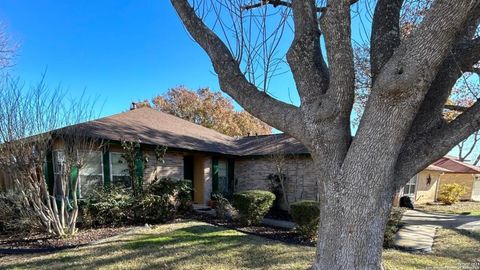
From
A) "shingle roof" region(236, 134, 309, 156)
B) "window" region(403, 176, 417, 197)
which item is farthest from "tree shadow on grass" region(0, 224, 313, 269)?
"window" region(403, 176, 417, 197)

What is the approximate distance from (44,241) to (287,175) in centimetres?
907

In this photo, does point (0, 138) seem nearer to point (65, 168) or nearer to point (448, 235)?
point (65, 168)

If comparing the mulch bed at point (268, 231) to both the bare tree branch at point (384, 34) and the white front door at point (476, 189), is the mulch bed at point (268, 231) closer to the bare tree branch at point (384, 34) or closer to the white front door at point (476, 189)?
the bare tree branch at point (384, 34)

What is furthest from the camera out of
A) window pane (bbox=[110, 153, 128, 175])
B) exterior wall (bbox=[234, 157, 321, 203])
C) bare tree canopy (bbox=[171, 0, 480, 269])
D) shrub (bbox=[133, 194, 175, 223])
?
exterior wall (bbox=[234, 157, 321, 203])

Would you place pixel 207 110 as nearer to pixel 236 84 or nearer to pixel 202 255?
pixel 202 255

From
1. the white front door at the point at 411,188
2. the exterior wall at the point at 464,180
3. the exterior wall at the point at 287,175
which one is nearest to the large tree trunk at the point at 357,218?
the exterior wall at the point at 287,175

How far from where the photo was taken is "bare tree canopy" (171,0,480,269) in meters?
2.09

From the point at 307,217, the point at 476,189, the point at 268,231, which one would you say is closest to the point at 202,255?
the point at 268,231

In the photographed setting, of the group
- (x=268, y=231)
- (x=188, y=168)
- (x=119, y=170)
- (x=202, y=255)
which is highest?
(x=119, y=170)

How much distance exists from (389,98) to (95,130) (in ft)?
29.0

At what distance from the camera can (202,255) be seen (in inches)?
209

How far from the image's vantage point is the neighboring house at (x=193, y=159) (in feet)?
29.3

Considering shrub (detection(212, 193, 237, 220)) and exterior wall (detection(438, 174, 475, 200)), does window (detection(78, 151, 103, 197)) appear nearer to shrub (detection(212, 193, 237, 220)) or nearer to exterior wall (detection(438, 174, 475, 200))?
shrub (detection(212, 193, 237, 220))

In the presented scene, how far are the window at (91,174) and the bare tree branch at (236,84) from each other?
6901mm
